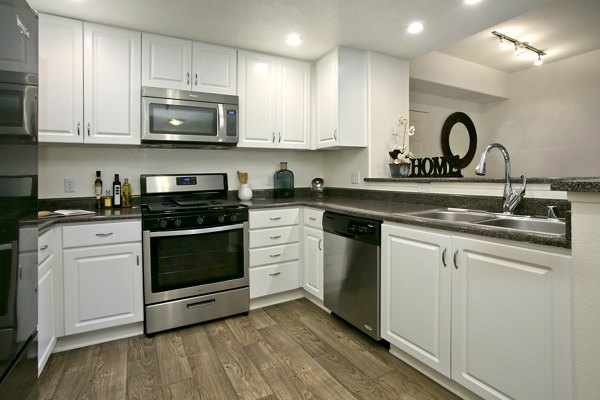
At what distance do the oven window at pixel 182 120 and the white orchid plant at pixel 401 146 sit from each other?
1.64m

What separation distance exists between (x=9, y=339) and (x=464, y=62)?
466 cm

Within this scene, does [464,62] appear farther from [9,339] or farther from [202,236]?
[9,339]

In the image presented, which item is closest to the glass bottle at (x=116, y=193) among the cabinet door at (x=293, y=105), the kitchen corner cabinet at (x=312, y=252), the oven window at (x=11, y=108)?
the cabinet door at (x=293, y=105)

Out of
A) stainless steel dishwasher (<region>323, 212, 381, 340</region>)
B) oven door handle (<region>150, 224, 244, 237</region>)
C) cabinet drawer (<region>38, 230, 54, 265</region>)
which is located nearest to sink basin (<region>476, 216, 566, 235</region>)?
stainless steel dishwasher (<region>323, 212, 381, 340</region>)

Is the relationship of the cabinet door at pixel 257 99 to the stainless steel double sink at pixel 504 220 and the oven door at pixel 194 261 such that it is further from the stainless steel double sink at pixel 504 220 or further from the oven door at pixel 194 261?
the stainless steel double sink at pixel 504 220

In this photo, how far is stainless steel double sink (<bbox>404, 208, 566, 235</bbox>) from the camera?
1.61 metres

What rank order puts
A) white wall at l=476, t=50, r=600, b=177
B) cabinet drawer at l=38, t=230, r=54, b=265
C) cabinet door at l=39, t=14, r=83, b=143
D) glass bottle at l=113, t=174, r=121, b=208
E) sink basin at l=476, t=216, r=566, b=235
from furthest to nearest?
white wall at l=476, t=50, r=600, b=177, glass bottle at l=113, t=174, r=121, b=208, cabinet door at l=39, t=14, r=83, b=143, cabinet drawer at l=38, t=230, r=54, b=265, sink basin at l=476, t=216, r=566, b=235

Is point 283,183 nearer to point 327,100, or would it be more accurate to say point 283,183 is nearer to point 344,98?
point 327,100

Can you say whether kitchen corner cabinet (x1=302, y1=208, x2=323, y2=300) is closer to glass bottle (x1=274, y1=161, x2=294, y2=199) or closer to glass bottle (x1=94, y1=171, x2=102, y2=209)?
glass bottle (x1=274, y1=161, x2=294, y2=199)

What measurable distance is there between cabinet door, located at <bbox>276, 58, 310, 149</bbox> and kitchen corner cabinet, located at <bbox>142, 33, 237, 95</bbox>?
19.0 inches

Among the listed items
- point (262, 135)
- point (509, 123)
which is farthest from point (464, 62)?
point (262, 135)

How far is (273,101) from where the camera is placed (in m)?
3.04

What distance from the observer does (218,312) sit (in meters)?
2.49

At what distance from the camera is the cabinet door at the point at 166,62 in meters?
2.51
